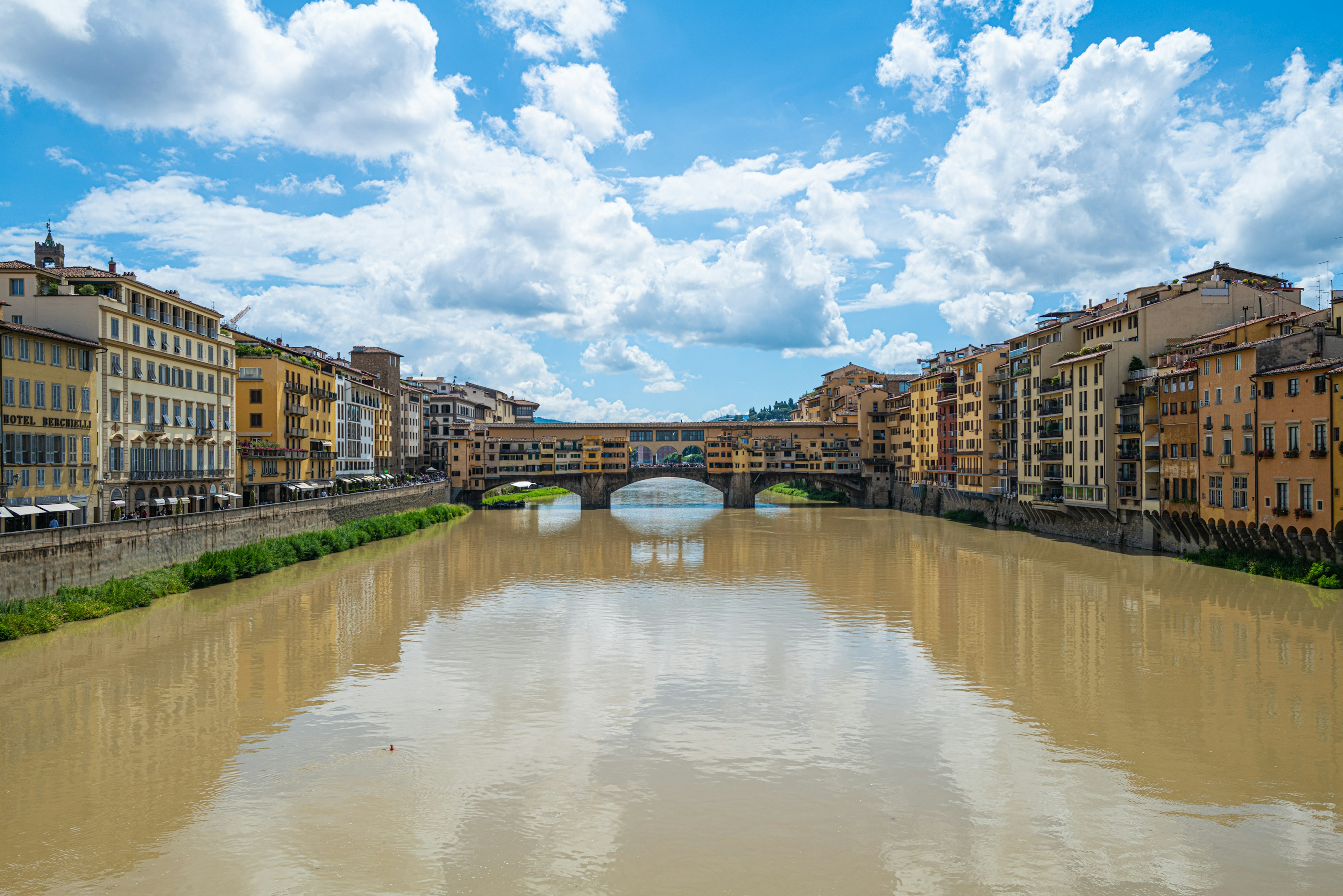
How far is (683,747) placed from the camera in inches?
715

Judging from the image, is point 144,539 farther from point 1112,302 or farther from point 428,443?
point 428,443

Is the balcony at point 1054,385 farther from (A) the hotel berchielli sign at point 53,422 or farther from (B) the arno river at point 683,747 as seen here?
(A) the hotel berchielli sign at point 53,422

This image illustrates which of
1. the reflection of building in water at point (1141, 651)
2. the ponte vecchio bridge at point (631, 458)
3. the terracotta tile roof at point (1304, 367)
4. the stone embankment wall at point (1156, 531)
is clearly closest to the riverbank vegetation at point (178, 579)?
the reflection of building in water at point (1141, 651)

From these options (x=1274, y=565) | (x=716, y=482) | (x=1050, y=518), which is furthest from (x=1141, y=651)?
(x=716, y=482)

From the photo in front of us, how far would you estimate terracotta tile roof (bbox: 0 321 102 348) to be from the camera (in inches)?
1270

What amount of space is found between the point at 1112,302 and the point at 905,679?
4779cm

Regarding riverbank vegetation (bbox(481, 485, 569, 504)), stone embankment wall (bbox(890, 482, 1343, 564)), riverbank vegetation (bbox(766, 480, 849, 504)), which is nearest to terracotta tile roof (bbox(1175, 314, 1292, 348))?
stone embankment wall (bbox(890, 482, 1343, 564))

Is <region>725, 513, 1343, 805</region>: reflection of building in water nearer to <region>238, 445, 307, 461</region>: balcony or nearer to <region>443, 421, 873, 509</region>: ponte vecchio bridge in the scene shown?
<region>238, 445, 307, 461</region>: balcony

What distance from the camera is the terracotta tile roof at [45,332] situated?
3225 centimetres

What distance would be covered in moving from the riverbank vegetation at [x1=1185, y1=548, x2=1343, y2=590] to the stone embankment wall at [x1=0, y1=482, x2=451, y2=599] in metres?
45.8

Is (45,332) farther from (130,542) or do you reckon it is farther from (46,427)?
(130,542)

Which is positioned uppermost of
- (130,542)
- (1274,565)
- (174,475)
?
(174,475)

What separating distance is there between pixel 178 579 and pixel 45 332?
10718 millimetres

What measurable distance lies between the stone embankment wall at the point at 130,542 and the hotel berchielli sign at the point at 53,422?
4790 millimetres
